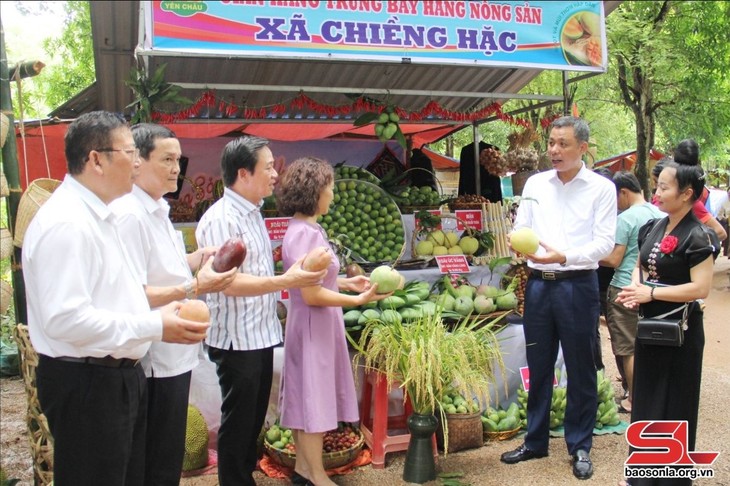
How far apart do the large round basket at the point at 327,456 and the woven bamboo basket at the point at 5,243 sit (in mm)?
1815

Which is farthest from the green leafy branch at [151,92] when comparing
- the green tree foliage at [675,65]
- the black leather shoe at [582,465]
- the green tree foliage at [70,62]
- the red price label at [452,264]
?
the green tree foliage at [70,62]

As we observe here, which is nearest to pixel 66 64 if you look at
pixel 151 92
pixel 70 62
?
pixel 70 62

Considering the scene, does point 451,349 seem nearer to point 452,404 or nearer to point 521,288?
point 452,404

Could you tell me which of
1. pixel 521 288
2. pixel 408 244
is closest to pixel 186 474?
pixel 408 244

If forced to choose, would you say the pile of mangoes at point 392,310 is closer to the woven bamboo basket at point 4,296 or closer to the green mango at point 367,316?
the green mango at point 367,316

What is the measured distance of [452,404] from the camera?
160 inches

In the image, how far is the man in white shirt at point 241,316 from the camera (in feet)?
9.49

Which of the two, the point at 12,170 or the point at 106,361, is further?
the point at 12,170

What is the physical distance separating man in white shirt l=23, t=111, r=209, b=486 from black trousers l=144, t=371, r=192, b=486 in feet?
1.23

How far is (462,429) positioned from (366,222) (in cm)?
173

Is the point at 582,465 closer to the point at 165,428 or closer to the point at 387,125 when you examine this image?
the point at 165,428

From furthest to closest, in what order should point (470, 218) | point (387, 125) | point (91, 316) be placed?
point (470, 218) → point (387, 125) → point (91, 316)

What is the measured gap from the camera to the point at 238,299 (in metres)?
2.91

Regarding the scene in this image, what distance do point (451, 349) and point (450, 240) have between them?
1.78 m
